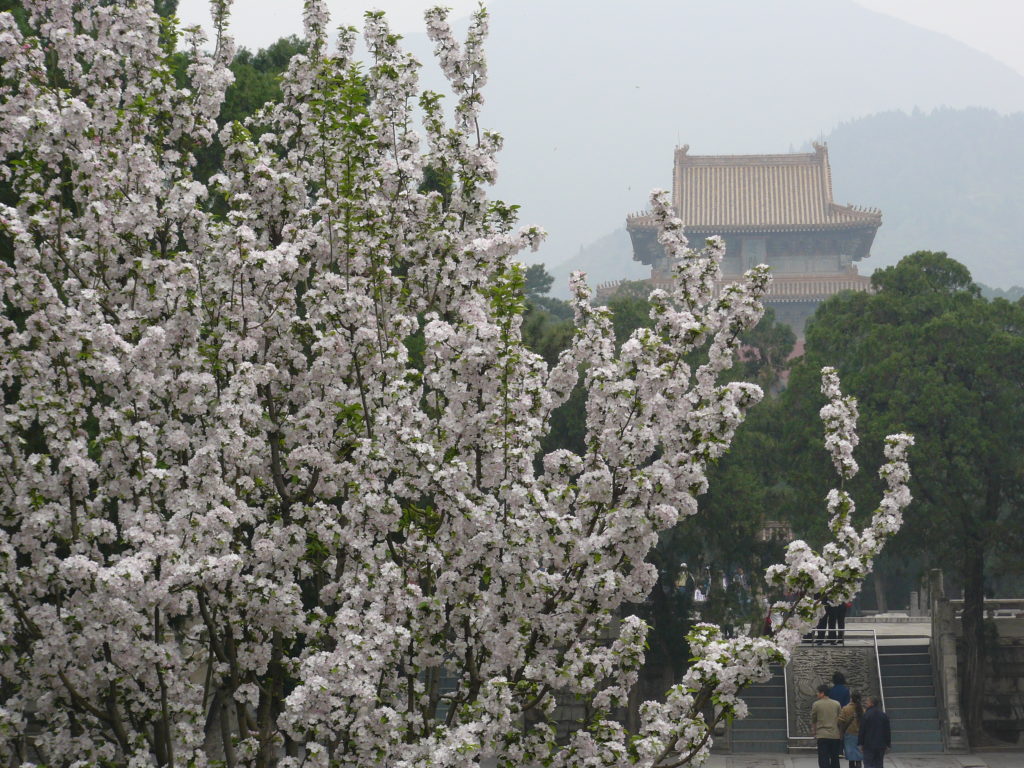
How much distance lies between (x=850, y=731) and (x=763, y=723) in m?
8.13

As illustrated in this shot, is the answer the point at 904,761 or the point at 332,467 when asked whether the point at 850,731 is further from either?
the point at 332,467

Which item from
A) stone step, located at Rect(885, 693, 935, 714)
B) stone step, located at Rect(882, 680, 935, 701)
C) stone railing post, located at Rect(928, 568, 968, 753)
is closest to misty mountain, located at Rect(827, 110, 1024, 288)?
stone railing post, located at Rect(928, 568, 968, 753)

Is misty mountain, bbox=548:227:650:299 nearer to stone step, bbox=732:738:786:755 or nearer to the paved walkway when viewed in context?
stone step, bbox=732:738:786:755

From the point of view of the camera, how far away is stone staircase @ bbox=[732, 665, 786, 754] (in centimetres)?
2339

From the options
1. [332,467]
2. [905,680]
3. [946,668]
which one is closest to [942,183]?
[905,680]

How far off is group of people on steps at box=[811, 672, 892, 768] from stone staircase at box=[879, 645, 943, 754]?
7411mm

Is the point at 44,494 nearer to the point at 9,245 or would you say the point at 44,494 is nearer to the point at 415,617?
the point at 415,617

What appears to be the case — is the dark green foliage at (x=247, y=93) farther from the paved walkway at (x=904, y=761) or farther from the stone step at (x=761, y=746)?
the stone step at (x=761, y=746)

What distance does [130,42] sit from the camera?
9.86m

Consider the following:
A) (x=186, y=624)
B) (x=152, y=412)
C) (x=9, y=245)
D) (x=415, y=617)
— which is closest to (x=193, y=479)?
(x=152, y=412)

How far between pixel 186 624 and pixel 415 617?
5.61 m

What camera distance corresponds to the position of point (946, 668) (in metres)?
23.9

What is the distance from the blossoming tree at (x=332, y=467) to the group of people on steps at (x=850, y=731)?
6.57m

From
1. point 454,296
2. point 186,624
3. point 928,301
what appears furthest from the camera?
point 928,301
